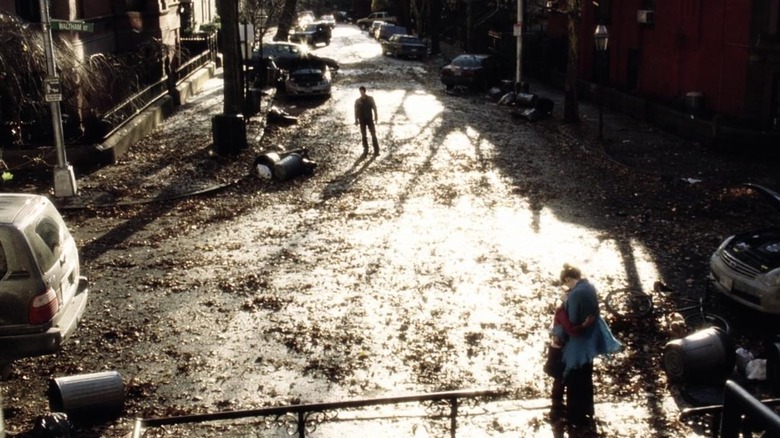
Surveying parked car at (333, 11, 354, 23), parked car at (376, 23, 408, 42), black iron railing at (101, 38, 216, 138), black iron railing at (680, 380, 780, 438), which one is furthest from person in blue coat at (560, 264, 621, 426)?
parked car at (333, 11, 354, 23)

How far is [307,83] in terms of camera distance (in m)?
35.0

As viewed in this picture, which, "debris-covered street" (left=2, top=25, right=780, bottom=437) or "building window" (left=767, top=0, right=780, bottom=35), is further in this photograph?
"building window" (left=767, top=0, right=780, bottom=35)

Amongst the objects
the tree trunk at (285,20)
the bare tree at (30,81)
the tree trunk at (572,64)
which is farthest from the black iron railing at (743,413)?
the tree trunk at (285,20)

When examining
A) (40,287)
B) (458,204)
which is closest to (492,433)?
(40,287)

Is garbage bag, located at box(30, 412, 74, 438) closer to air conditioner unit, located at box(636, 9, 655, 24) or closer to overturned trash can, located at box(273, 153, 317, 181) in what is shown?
overturned trash can, located at box(273, 153, 317, 181)

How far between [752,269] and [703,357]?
2629 millimetres

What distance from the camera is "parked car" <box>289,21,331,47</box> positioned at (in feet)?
206

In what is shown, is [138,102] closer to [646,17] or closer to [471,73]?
[471,73]

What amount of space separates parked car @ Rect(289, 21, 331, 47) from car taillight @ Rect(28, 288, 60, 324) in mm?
54568

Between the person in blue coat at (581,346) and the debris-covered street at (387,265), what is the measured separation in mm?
394

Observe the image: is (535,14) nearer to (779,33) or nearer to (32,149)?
(779,33)

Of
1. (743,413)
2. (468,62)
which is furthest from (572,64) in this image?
(743,413)

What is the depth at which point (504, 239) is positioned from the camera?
52.7ft

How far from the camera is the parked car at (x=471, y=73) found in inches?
1481
